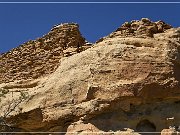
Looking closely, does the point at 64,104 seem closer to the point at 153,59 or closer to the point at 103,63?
the point at 103,63

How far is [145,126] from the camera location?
14.9 meters

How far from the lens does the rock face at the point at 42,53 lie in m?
17.7

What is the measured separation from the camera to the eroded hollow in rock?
14759 millimetres

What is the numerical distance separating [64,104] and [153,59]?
3.11 metres

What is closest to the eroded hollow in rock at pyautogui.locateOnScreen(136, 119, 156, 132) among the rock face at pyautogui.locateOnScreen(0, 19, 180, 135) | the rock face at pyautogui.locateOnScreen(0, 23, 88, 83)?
the rock face at pyautogui.locateOnScreen(0, 19, 180, 135)

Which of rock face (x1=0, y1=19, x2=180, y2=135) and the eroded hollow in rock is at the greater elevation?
rock face (x1=0, y1=19, x2=180, y2=135)

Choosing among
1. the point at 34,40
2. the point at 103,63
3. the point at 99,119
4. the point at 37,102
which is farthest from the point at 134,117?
the point at 34,40

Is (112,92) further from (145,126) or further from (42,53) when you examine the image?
(42,53)

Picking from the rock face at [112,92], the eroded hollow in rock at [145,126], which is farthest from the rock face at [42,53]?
the eroded hollow in rock at [145,126]

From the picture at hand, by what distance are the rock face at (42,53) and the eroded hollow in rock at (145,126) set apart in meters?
3.88

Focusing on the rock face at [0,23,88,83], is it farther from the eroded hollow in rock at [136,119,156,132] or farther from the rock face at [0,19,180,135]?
the eroded hollow in rock at [136,119,156,132]

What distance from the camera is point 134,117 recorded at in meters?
14.8

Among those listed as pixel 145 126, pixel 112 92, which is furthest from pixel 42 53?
pixel 145 126

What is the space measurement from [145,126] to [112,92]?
1.43 metres
